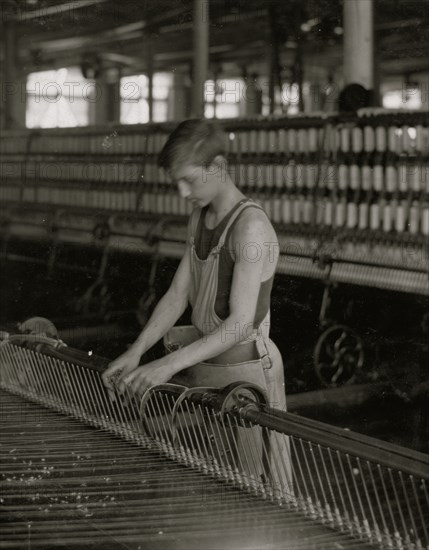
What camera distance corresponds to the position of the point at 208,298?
237 centimetres

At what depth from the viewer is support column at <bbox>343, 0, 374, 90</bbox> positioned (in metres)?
4.61

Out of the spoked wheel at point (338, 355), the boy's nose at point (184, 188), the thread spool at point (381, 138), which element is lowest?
the spoked wheel at point (338, 355)

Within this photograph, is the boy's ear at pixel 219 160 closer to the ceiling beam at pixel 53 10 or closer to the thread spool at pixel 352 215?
the ceiling beam at pixel 53 10

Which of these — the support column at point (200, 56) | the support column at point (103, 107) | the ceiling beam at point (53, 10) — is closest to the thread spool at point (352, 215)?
the support column at point (200, 56)

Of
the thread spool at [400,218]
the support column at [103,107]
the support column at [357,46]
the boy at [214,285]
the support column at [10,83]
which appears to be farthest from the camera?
the support column at [103,107]

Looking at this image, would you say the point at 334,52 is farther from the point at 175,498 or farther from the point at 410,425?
the point at 175,498

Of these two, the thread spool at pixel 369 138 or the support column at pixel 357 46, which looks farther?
the support column at pixel 357 46

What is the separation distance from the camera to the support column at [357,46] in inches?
181

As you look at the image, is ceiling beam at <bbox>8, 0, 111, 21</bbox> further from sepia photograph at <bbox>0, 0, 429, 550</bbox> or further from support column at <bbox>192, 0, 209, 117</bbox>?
support column at <bbox>192, 0, 209, 117</bbox>

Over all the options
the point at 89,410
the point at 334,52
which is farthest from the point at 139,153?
the point at 334,52

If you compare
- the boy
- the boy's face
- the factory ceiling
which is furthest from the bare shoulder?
the factory ceiling

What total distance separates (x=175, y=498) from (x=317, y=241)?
2872mm

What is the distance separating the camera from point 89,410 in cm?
239

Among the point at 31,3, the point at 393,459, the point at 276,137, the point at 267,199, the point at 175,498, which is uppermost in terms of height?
the point at 31,3
